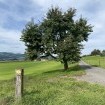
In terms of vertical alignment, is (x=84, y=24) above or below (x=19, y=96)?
above

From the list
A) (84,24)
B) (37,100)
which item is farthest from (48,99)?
(84,24)

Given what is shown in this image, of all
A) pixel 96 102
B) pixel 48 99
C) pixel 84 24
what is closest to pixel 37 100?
pixel 48 99

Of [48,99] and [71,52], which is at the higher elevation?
[71,52]

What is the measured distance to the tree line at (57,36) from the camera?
4066 cm

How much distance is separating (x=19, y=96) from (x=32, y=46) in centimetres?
3098

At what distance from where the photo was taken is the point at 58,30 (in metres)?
42.0

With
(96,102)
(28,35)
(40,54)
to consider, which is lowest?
(96,102)

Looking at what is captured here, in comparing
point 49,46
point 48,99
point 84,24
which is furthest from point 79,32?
point 48,99

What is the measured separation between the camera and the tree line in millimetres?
40656

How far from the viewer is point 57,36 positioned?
4234cm

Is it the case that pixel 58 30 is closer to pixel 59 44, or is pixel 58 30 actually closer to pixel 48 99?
pixel 59 44

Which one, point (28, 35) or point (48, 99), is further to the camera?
point (28, 35)

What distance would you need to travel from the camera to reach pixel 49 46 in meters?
40.7

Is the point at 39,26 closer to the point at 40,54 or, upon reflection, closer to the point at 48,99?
the point at 40,54
